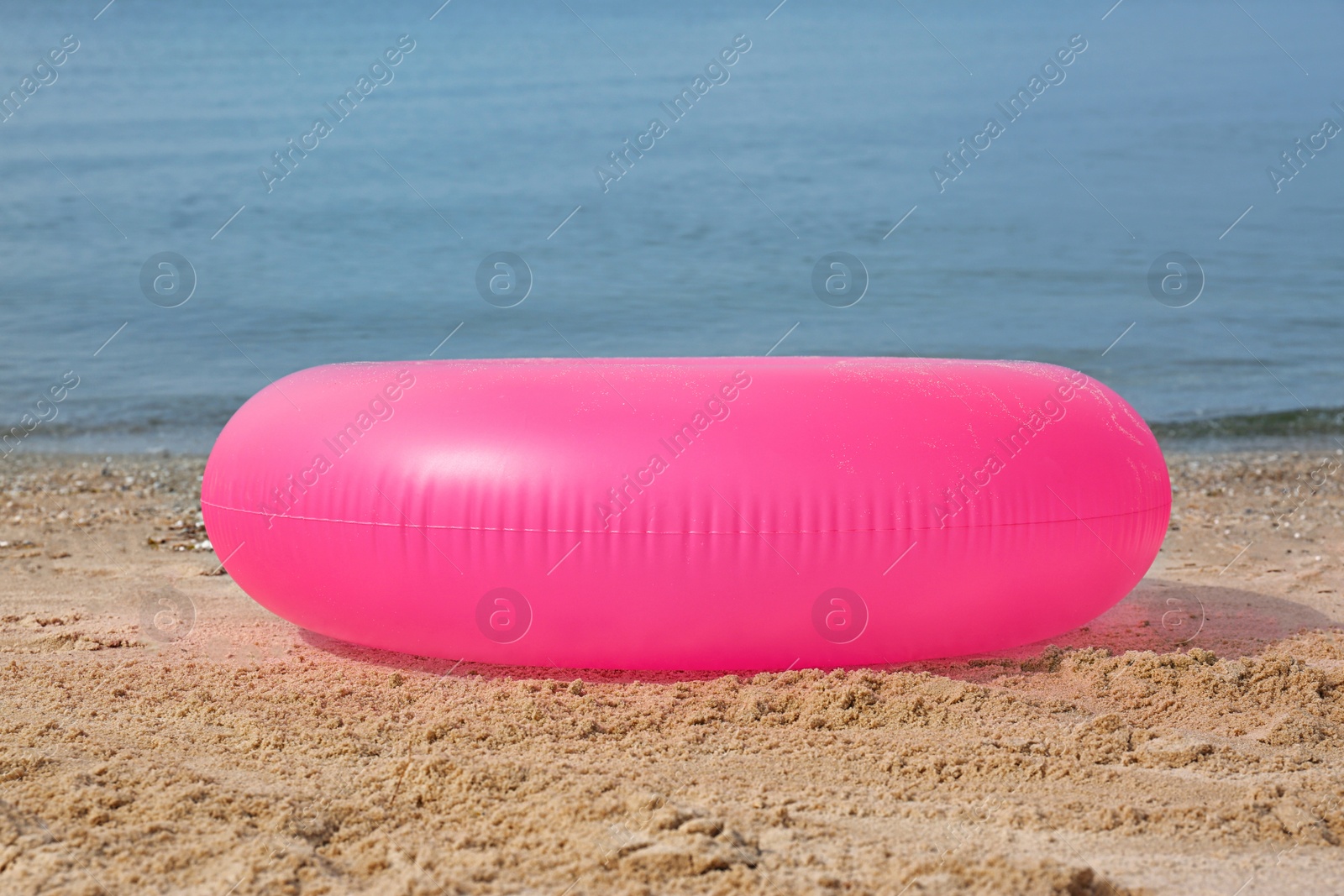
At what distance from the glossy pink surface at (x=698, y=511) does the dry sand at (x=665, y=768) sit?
0.17m

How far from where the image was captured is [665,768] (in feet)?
9.87

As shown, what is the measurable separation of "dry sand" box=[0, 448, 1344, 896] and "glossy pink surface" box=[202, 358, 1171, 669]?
17cm

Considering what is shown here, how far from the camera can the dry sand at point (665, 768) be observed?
2.40 m

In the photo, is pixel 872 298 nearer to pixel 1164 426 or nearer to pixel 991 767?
pixel 1164 426

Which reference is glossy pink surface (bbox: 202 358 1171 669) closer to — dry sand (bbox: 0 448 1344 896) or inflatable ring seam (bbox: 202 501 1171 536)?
inflatable ring seam (bbox: 202 501 1171 536)

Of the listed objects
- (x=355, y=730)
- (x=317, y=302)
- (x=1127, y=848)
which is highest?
(x=1127, y=848)

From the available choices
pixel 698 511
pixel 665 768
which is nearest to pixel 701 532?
pixel 698 511

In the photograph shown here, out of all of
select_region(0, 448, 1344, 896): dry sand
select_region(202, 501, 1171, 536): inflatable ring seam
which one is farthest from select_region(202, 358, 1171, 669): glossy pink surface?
select_region(0, 448, 1344, 896): dry sand

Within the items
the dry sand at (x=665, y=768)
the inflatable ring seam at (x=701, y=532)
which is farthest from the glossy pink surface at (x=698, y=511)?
the dry sand at (x=665, y=768)

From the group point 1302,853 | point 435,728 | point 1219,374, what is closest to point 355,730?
point 435,728

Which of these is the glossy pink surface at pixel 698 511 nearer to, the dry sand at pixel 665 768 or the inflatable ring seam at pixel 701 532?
the inflatable ring seam at pixel 701 532

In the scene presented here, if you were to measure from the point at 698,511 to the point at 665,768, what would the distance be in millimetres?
744

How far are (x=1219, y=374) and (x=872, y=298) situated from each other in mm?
5074

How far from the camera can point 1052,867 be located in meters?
2.34
